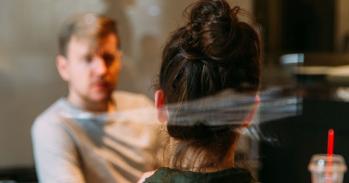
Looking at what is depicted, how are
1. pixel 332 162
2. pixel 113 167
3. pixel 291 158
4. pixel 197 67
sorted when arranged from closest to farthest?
1. pixel 197 67
2. pixel 332 162
3. pixel 291 158
4. pixel 113 167

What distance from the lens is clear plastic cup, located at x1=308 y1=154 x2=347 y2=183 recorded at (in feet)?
3.44

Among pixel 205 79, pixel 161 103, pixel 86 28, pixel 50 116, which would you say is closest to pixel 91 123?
pixel 50 116

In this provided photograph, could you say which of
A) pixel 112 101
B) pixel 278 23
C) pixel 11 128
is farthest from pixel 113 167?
pixel 278 23

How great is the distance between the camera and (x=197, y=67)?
0.85 meters

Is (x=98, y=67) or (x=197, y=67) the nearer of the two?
(x=197, y=67)

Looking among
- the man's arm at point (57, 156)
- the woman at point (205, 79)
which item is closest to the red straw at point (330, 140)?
the woman at point (205, 79)

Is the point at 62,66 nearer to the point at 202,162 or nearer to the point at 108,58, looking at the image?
the point at 108,58

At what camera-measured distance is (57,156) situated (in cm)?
137

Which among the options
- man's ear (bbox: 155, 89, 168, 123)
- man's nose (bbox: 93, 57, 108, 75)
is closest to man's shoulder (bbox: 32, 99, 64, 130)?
man's nose (bbox: 93, 57, 108, 75)

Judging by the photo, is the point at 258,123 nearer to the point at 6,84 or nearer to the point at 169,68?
the point at 169,68

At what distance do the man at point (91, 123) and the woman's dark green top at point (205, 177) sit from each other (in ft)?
1.64

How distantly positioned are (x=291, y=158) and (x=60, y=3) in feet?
2.56

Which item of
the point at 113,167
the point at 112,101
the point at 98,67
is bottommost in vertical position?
the point at 113,167

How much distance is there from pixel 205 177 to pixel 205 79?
0.52 feet
